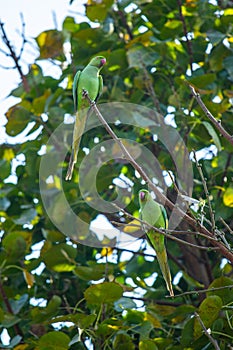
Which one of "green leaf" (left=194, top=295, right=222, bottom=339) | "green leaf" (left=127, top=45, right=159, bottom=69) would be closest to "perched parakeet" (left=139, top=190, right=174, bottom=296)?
"green leaf" (left=194, top=295, right=222, bottom=339)

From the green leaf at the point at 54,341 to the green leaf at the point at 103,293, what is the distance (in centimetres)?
14

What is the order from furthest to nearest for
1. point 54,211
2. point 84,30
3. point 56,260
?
point 84,30 → point 54,211 → point 56,260

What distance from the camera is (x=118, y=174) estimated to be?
2.72 m

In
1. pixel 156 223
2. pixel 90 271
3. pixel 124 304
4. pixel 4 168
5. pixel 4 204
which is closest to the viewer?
pixel 156 223

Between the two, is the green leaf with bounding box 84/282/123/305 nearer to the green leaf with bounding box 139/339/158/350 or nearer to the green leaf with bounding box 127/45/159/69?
the green leaf with bounding box 139/339/158/350

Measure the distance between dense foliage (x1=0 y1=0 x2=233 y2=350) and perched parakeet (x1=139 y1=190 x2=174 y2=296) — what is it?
369 millimetres

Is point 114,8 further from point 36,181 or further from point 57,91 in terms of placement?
point 36,181

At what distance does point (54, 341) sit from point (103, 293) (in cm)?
21

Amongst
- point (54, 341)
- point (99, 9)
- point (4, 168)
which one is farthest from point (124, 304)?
point (99, 9)

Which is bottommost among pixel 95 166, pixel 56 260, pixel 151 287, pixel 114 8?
pixel 151 287

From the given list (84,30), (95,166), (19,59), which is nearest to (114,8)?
(84,30)

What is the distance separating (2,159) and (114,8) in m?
0.82

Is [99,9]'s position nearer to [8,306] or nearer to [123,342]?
[8,306]

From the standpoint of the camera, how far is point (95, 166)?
273cm
